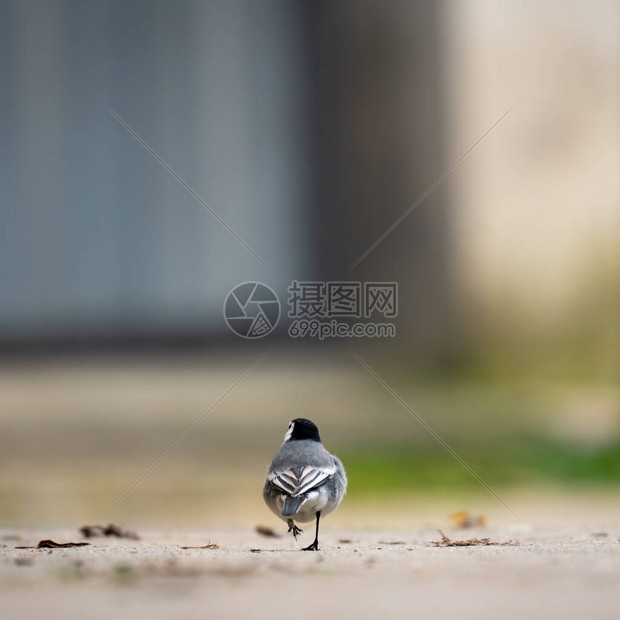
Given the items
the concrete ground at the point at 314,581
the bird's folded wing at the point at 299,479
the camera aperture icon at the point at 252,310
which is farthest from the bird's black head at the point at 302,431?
the camera aperture icon at the point at 252,310

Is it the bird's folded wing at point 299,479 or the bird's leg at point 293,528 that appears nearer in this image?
the bird's folded wing at point 299,479

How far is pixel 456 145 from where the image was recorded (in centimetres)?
652

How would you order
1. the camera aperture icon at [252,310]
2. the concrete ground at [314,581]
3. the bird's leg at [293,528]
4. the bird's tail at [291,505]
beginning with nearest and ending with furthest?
the concrete ground at [314,581] → the bird's tail at [291,505] → the bird's leg at [293,528] → the camera aperture icon at [252,310]

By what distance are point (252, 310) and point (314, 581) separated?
4263mm

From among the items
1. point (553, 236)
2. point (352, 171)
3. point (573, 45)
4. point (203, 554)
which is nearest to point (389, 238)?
point (352, 171)

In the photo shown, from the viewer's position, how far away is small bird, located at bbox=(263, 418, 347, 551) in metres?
2.64

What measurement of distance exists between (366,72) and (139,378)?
2404 millimetres

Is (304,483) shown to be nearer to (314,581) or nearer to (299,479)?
(299,479)

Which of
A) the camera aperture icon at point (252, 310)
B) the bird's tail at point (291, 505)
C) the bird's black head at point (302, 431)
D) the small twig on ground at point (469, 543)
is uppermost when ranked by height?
the camera aperture icon at point (252, 310)

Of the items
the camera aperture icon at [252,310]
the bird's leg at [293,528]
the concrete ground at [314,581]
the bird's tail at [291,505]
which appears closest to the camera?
the concrete ground at [314,581]

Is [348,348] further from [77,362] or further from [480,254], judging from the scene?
[77,362]

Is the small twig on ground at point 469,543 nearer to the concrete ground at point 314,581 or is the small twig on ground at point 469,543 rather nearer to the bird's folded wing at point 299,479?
the concrete ground at point 314,581

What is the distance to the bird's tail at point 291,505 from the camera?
260 centimetres

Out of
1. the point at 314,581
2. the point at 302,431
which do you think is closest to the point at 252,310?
the point at 302,431
